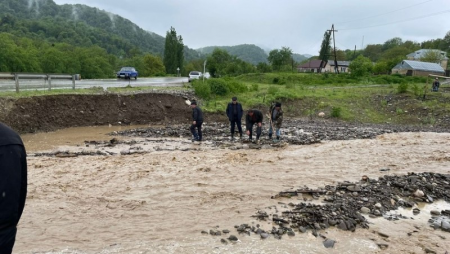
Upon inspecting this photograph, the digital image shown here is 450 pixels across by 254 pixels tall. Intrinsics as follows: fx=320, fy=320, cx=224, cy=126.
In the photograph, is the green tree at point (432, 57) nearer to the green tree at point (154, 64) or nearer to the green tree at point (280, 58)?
the green tree at point (280, 58)

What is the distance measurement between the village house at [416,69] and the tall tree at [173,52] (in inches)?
1980

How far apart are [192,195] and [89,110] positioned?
42.4 ft

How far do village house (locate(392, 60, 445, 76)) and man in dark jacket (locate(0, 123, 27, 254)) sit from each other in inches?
2735

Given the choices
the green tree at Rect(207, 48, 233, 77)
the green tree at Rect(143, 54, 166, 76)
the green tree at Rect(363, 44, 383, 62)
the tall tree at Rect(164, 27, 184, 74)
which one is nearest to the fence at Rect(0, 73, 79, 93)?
the green tree at Rect(207, 48, 233, 77)

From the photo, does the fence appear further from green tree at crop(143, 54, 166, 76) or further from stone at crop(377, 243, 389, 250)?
green tree at crop(143, 54, 166, 76)

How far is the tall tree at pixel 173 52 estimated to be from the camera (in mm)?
82625

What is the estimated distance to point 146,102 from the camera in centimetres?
2022

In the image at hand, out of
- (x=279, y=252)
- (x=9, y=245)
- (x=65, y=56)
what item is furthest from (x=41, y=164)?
(x=65, y=56)

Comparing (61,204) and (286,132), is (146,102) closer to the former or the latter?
(286,132)

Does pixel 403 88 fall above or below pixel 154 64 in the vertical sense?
below

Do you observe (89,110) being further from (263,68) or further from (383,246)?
(263,68)

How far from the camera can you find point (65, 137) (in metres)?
14.8

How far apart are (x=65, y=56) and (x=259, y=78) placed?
105 feet

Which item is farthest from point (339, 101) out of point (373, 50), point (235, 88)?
point (373, 50)
